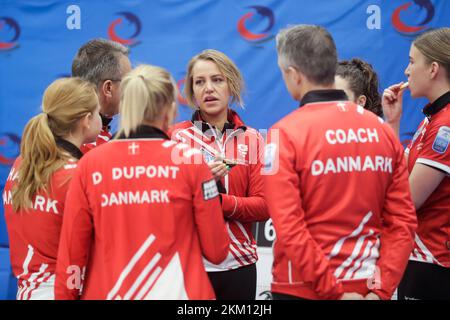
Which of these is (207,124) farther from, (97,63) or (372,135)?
(372,135)

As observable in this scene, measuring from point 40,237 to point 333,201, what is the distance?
1.07 meters

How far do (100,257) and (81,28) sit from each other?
2.85 m

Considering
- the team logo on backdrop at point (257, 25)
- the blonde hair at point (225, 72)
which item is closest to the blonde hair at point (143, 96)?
the blonde hair at point (225, 72)

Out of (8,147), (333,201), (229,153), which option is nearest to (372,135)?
(333,201)

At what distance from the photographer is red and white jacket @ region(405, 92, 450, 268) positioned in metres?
2.63

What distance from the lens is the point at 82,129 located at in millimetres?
2396

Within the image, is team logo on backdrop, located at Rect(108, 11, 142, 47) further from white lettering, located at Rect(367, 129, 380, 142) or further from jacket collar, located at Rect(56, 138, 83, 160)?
white lettering, located at Rect(367, 129, 380, 142)

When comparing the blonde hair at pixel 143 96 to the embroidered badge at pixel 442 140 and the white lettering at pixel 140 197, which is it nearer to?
the white lettering at pixel 140 197

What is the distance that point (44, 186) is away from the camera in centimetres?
223

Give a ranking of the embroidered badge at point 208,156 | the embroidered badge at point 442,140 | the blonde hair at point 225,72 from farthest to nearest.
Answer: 1. the blonde hair at point 225,72
2. the embroidered badge at point 208,156
3. the embroidered badge at point 442,140

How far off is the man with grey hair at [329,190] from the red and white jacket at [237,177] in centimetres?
63

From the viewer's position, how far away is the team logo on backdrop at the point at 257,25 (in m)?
4.28
